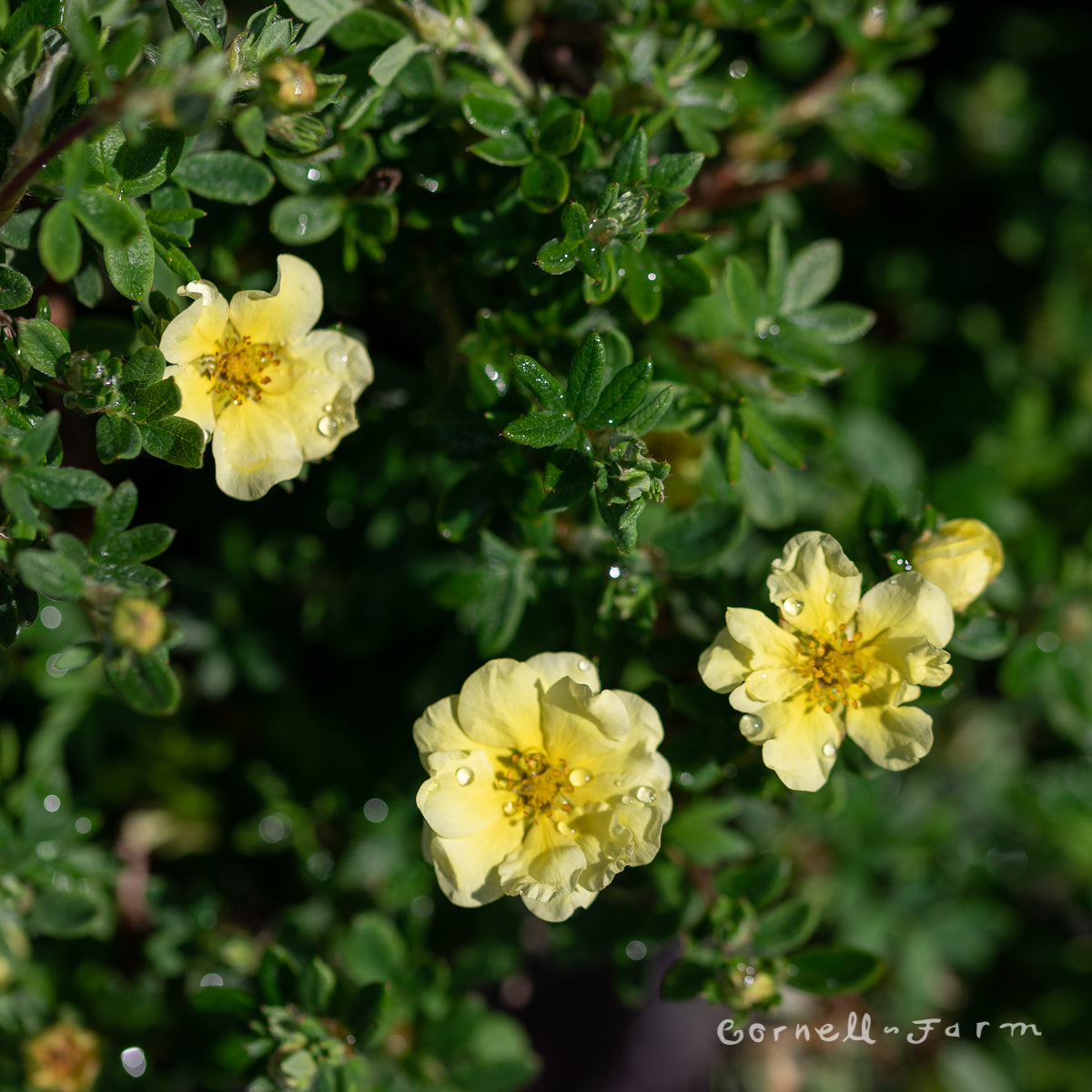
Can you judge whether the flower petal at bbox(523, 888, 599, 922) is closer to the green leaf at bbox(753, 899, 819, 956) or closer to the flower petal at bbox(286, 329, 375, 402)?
the green leaf at bbox(753, 899, 819, 956)

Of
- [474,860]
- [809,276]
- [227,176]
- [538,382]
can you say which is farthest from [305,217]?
[474,860]

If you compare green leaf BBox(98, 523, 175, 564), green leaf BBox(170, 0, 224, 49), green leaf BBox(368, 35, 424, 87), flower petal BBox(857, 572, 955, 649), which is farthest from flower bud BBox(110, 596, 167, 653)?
flower petal BBox(857, 572, 955, 649)

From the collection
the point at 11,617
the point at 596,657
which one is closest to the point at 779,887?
the point at 596,657

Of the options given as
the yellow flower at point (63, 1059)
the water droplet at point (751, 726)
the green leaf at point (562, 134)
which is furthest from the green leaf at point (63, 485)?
the yellow flower at point (63, 1059)

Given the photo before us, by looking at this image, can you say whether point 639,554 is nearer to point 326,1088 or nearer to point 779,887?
point 779,887

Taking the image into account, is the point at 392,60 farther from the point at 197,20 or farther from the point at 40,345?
the point at 40,345
